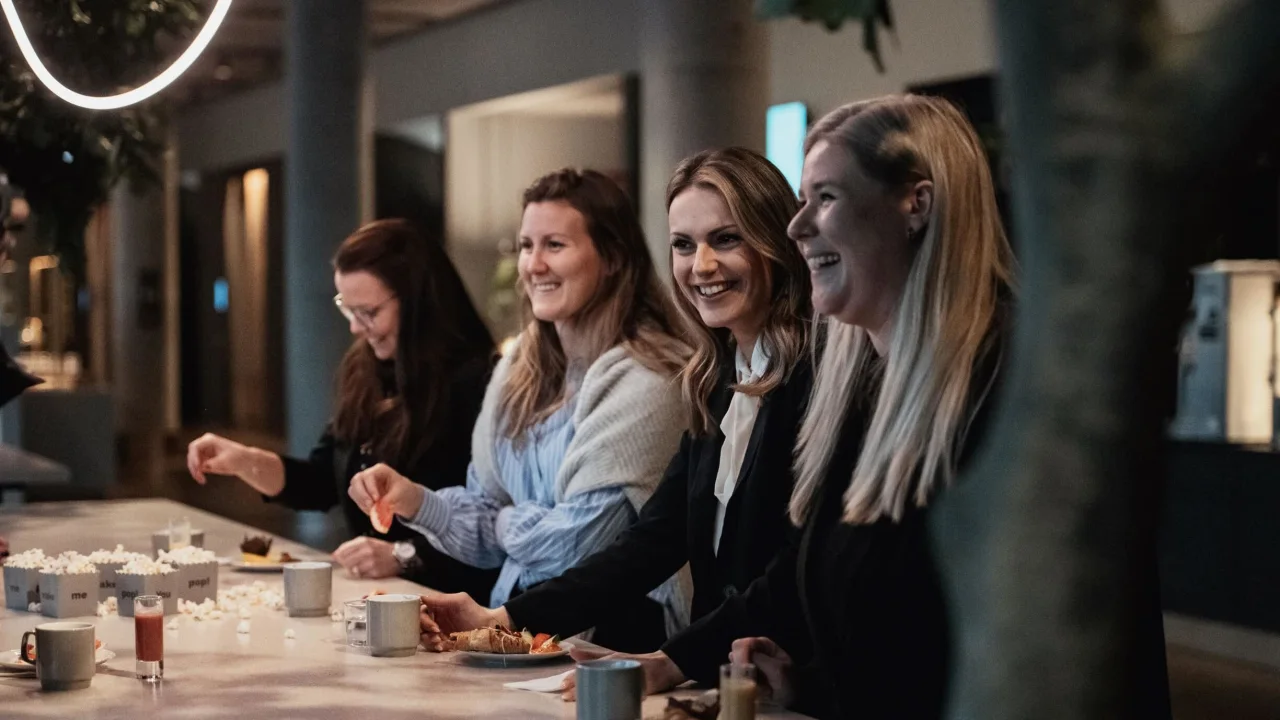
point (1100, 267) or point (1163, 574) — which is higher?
point (1100, 267)

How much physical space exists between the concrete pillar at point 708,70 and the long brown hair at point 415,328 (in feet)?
8.68

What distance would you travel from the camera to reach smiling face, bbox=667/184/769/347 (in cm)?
288

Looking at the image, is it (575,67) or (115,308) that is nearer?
(575,67)

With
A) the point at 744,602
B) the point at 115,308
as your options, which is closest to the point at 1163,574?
the point at 744,602

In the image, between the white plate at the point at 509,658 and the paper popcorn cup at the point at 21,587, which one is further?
the paper popcorn cup at the point at 21,587

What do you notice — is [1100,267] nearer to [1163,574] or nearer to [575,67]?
[1163,574]

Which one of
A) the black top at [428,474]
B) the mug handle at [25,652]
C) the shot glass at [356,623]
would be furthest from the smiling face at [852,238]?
the black top at [428,474]

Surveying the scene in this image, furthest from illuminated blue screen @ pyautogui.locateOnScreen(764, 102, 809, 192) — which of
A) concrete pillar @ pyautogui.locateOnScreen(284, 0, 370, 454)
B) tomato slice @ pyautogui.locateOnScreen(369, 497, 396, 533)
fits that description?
tomato slice @ pyautogui.locateOnScreen(369, 497, 396, 533)

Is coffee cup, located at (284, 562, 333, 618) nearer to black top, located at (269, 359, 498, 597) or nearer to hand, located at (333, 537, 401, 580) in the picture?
A: hand, located at (333, 537, 401, 580)

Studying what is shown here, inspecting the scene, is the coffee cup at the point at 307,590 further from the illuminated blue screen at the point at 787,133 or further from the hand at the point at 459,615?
the illuminated blue screen at the point at 787,133

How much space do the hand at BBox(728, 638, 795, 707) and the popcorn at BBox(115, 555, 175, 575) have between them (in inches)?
50.6

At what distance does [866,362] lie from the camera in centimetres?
232

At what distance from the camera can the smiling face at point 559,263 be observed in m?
3.48

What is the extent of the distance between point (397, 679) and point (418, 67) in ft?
40.9
